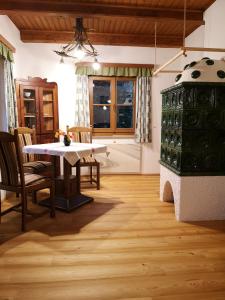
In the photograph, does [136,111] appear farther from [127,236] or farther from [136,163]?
[127,236]

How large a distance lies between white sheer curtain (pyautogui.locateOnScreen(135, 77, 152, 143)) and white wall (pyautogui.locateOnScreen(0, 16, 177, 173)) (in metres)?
0.16

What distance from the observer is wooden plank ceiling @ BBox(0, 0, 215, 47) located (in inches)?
132

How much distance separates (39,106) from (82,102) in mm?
856

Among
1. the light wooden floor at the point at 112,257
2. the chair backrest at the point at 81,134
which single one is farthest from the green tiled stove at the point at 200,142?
the chair backrest at the point at 81,134

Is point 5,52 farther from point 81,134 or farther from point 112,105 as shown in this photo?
point 112,105

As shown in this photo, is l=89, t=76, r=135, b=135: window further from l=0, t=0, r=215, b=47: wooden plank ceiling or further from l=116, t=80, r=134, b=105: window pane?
l=0, t=0, r=215, b=47: wooden plank ceiling

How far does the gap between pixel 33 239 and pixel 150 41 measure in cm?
415

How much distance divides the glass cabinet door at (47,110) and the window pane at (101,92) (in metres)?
0.92

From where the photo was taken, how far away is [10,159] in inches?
97.1

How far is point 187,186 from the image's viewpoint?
272 cm

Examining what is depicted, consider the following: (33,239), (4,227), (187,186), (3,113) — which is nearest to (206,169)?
(187,186)

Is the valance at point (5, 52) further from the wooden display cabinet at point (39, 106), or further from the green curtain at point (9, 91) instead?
the wooden display cabinet at point (39, 106)

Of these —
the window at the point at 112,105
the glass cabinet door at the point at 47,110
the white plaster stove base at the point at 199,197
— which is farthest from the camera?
the window at the point at 112,105

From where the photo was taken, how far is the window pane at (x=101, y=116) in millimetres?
5016
